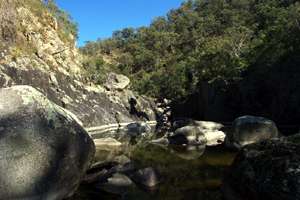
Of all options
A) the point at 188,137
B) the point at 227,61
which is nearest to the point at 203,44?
the point at 227,61

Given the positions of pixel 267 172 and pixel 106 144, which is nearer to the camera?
pixel 267 172

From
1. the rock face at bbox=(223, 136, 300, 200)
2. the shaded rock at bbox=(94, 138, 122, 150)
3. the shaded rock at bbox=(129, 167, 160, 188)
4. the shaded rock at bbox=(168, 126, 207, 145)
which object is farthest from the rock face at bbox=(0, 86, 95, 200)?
the shaded rock at bbox=(168, 126, 207, 145)

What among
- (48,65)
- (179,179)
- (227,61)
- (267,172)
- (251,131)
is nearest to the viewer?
(267,172)

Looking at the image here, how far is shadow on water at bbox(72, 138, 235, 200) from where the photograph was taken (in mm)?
10836

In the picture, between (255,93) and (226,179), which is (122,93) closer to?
(255,93)

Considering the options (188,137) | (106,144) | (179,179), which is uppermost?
(106,144)

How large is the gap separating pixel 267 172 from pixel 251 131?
1398cm

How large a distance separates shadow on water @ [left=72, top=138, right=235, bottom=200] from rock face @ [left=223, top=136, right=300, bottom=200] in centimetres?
131

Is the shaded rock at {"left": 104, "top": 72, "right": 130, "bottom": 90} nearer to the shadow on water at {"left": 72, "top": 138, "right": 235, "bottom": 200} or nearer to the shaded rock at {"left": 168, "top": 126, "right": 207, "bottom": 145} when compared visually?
the shaded rock at {"left": 168, "top": 126, "right": 207, "bottom": 145}

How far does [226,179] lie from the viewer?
33.7 feet

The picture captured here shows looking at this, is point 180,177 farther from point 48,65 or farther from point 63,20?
point 63,20

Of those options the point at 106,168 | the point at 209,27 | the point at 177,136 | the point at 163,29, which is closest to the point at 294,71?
the point at 177,136

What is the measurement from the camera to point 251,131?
21.8 m

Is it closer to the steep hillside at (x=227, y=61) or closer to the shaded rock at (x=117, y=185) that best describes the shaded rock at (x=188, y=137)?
the shaded rock at (x=117, y=185)
